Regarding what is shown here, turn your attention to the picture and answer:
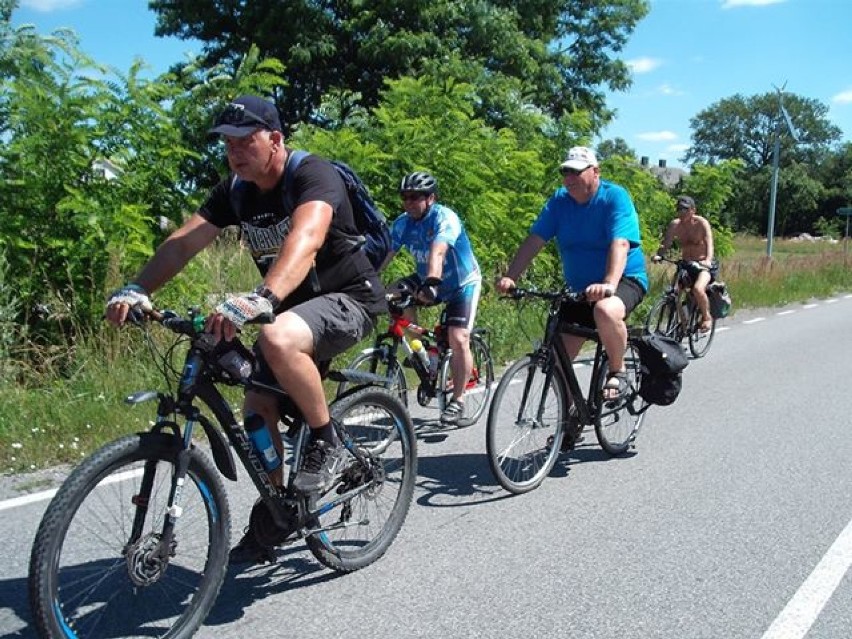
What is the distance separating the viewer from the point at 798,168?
83.9 m

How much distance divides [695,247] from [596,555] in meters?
8.41

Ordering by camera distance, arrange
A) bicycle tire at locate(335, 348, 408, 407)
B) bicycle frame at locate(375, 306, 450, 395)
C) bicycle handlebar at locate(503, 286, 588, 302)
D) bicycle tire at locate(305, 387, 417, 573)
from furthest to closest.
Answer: bicycle frame at locate(375, 306, 450, 395) < bicycle tire at locate(335, 348, 408, 407) < bicycle handlebar at locate(503, 286, 588, 302) < bicycle tire at locate(305, 387, 417, 573)

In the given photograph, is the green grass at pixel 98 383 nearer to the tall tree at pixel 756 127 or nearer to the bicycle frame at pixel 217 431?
the bicycle frame at pixel 217 431

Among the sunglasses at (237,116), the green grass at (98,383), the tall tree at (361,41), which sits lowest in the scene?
the green grass at (98,383)

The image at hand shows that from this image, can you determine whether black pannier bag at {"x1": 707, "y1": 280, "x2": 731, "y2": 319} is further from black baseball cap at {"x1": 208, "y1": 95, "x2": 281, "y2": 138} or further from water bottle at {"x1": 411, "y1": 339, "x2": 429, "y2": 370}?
black baseball cap at {"x1": 208, "y1": 95, "x2": 281, "y2": 138}

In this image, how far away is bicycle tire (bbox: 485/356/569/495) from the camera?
5.03 metres

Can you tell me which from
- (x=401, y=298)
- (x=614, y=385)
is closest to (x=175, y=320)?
(x=401, y=298)

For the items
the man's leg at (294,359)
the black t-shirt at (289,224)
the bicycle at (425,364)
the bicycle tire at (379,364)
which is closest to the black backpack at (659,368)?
the bicycle at (425,364)

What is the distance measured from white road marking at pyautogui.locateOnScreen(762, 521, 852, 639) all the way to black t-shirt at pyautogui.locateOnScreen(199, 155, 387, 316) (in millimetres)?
2165

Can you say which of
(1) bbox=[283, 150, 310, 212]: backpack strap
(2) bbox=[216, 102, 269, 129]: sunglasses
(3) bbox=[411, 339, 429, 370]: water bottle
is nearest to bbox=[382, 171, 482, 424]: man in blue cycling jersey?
(3) bbox=[411, 339, 429, 370]: water bottle

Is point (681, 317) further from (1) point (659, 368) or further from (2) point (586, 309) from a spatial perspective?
(2) point (586, 309)

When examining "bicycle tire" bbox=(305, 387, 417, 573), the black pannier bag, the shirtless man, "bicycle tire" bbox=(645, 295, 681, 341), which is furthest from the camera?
the black pannier bag

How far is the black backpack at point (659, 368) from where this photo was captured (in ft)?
18.9

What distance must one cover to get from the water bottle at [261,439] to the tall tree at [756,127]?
10550 centimetres
